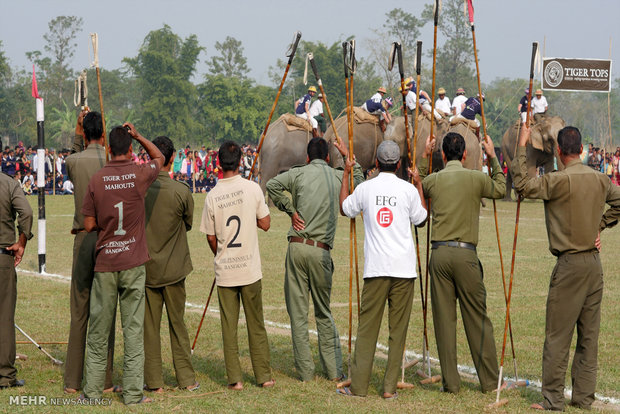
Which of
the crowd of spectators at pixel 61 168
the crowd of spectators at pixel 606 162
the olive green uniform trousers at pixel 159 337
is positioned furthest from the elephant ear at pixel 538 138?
the olive green uniform trousers at pixel 159 337

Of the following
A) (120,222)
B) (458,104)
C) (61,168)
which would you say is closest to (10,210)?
(120,222)

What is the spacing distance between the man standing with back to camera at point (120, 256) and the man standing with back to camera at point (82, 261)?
28 centimetres

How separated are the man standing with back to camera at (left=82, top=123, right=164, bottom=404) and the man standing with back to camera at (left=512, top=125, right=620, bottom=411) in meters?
3.06

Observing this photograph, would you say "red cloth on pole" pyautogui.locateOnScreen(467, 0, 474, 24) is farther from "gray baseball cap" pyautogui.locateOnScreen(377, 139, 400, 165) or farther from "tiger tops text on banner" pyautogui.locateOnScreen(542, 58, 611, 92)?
"tiger tops text on banner" pyautogui.locateOnScreen(542, 58, 611, 92)

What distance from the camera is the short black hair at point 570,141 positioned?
6.77 metres

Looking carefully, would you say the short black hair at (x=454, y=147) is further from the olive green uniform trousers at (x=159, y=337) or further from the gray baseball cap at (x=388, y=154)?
the olive green uniform trousers at (x=159, y=337)

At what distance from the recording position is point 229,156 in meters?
7.15

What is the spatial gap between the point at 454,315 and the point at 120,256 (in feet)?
9.16

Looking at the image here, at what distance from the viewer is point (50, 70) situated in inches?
3403

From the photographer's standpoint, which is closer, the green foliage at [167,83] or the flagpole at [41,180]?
the flagpole at [41,180]

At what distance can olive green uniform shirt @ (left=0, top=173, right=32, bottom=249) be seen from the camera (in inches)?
282

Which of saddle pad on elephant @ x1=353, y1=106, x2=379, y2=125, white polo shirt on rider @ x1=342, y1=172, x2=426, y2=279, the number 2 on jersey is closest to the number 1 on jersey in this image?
the number 2 on jersey

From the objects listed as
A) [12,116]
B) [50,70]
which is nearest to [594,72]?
[12,116]

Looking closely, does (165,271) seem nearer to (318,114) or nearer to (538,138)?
(318,114)
